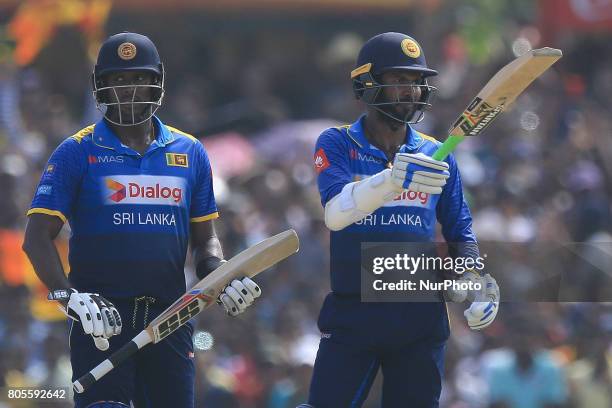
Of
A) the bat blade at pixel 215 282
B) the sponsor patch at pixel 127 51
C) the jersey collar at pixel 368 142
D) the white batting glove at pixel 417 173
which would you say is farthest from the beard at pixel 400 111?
the sponsor patch at pixel 127 51

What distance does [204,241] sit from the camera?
7.70 meters

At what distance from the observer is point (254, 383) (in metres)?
11.6

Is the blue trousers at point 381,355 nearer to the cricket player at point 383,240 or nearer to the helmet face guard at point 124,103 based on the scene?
the cricket player at point 383,240

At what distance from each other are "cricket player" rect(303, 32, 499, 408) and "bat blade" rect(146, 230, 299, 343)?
29 centimetres

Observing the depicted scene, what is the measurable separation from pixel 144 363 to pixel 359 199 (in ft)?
4.53

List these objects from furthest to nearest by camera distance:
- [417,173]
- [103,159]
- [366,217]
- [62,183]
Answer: [366,217] → [103,159] → [62,183] → [417,173]

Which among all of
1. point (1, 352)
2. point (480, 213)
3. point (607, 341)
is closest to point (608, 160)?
point (480, 213)

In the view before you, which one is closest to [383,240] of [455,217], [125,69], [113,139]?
[455,217]

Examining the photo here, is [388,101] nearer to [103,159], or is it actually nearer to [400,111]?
[400,111]

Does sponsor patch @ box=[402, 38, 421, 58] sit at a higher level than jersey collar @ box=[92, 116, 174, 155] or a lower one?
higher

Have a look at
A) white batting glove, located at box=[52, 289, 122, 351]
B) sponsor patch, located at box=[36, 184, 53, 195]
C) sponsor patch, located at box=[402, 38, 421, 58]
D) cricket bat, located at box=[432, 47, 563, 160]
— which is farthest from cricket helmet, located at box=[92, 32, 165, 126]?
cricket bat, located at box=[432, 47, 563, 160]

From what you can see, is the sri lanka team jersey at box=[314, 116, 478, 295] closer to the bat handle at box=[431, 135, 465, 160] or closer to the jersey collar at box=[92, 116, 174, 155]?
the bat handle at box=[431, 135, 465, 160]

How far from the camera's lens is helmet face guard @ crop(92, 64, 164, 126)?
24.4ft

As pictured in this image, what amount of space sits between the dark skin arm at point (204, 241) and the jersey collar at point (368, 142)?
87 centimetres
